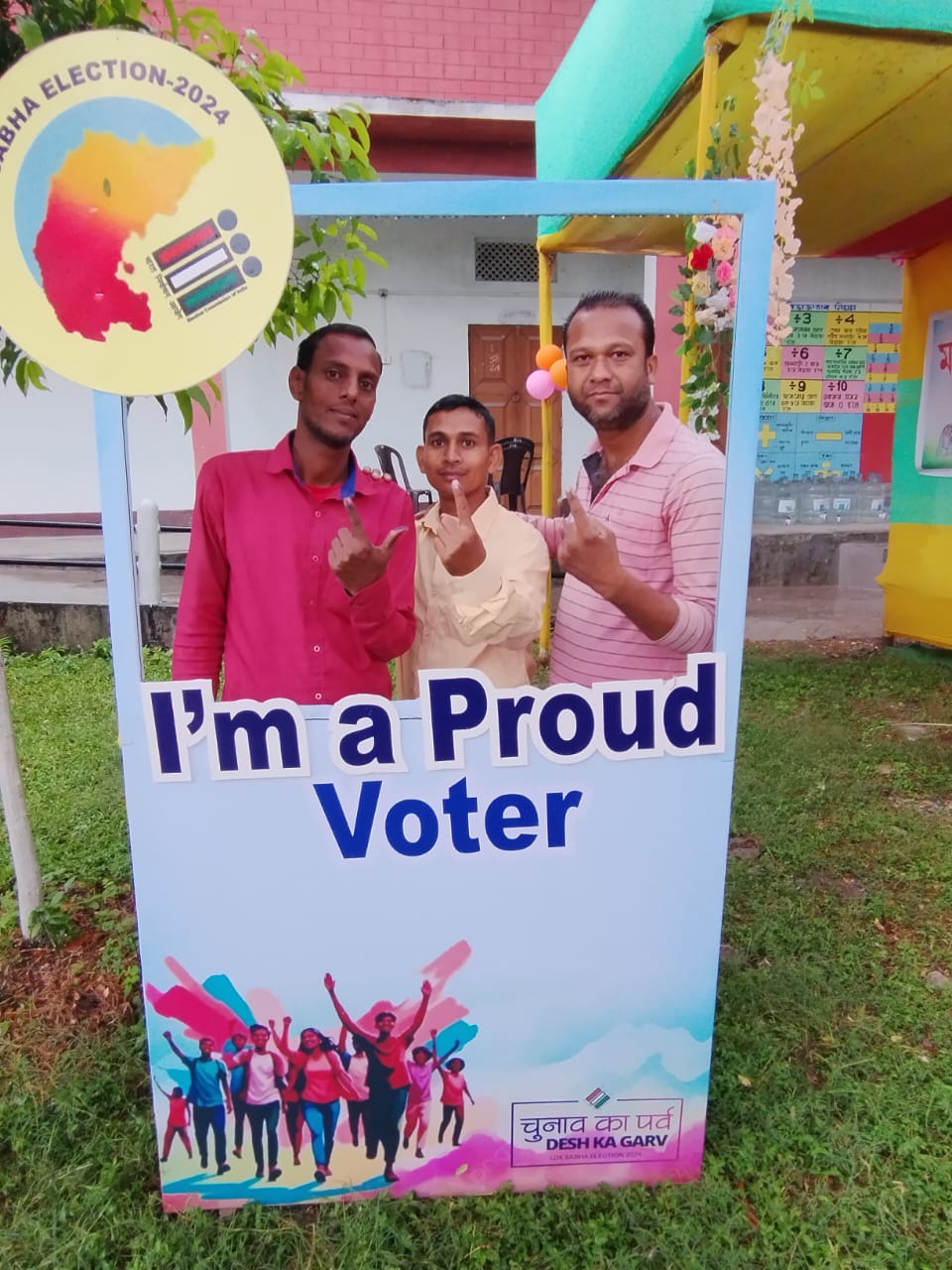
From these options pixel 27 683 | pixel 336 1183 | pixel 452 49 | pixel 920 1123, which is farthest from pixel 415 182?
pixel 452 49

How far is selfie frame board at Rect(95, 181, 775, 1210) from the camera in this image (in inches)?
55.8

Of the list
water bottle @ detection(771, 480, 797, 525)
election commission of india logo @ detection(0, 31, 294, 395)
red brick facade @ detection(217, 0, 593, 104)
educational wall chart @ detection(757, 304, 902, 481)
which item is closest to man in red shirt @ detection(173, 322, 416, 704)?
election commission of india logo @ detection(0, 31, 294, 395)

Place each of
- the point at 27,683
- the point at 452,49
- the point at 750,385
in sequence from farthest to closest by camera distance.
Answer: the point at 452,49, the point at 27,683, the point at 750,385

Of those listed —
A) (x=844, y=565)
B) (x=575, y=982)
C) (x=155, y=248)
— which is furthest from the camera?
(x=844, y=565)

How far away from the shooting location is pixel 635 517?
1633mm

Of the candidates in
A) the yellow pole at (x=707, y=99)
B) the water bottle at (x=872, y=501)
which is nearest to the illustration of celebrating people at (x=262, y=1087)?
the yellow pole at (x=707, y=99)

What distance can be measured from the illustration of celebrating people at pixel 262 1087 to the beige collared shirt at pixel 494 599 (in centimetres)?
79

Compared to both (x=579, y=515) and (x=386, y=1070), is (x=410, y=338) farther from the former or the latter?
(x=386, y=1070)

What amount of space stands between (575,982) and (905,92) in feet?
10.5

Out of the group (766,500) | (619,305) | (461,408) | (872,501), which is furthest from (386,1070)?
(872,501)

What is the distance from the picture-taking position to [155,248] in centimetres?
132

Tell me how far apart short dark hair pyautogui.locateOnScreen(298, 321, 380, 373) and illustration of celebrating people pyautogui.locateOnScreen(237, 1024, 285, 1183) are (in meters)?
1.23

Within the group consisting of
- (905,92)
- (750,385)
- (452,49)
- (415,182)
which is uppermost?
(452,49)

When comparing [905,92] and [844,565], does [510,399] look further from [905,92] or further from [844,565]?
[844,565]
